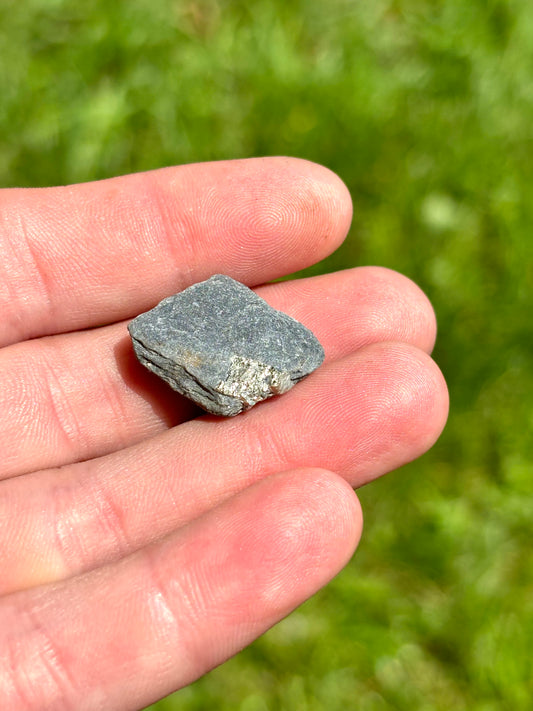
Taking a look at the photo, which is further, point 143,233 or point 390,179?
point 390,179

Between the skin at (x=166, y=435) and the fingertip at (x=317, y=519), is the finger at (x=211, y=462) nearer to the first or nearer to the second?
the skin at (x=166, y=435)

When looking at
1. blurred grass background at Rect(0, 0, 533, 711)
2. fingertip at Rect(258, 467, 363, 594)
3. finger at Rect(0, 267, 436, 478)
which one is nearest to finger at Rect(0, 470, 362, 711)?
fingertip at Rect(258, 467, 363, 594)

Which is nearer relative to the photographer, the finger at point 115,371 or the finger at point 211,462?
the finger at point 211,462

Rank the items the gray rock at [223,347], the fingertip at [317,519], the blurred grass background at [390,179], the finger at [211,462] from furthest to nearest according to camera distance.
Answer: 1. the blurred grass background at [390,179]
2. the gray rock at [223,347]
3. the finger at [211,462]
4. the fingertip at [317,519]

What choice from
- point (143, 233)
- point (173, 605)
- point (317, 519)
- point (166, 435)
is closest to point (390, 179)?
point (143, 233)

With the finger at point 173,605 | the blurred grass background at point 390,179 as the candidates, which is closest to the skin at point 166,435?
the finger at point 173,605

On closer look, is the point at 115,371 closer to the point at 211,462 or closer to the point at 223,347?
the point at 223,347

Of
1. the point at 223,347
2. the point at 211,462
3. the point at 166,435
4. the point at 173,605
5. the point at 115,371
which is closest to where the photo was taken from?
the point at 173,605
